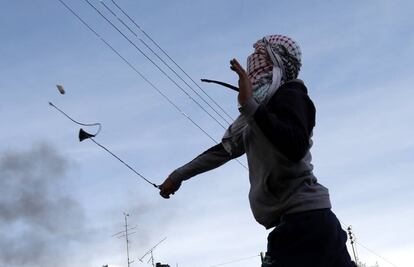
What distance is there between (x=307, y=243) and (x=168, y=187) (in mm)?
957

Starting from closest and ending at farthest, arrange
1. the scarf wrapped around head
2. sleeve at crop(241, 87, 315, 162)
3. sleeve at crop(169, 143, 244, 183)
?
sleeve at crop(241, 87, 315, 162), the scarf wrapped around head, sleeve at crop(169, 143, 244, 183)

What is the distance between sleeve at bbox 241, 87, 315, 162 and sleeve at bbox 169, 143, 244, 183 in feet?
1.79

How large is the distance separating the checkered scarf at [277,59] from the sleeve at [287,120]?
0.21m

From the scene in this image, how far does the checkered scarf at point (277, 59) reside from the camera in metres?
3.05

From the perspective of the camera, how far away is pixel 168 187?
341 centimetres

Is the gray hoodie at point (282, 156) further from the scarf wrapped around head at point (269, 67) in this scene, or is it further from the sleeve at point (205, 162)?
the sleeve at point (205, 162)

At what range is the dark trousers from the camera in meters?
2.71

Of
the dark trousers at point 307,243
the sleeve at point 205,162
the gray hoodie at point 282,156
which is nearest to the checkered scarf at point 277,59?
the gray hoodie at point 282,156

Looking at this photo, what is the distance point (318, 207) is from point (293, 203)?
119mm

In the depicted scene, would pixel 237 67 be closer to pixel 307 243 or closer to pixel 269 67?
pixel 269 67

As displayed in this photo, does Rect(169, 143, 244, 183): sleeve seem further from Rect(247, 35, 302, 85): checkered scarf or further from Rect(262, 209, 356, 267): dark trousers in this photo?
Rect(262, 209, 356, 267): dark trousers

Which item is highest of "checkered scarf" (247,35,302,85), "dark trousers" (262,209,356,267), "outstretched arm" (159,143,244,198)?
"checkered scarf" (247,35,302,85)

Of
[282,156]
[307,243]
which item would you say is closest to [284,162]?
[282,156]

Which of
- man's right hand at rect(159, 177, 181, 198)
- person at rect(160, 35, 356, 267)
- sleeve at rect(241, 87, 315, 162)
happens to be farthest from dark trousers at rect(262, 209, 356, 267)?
man's right hand at rect(159, 177, 181, 198)
